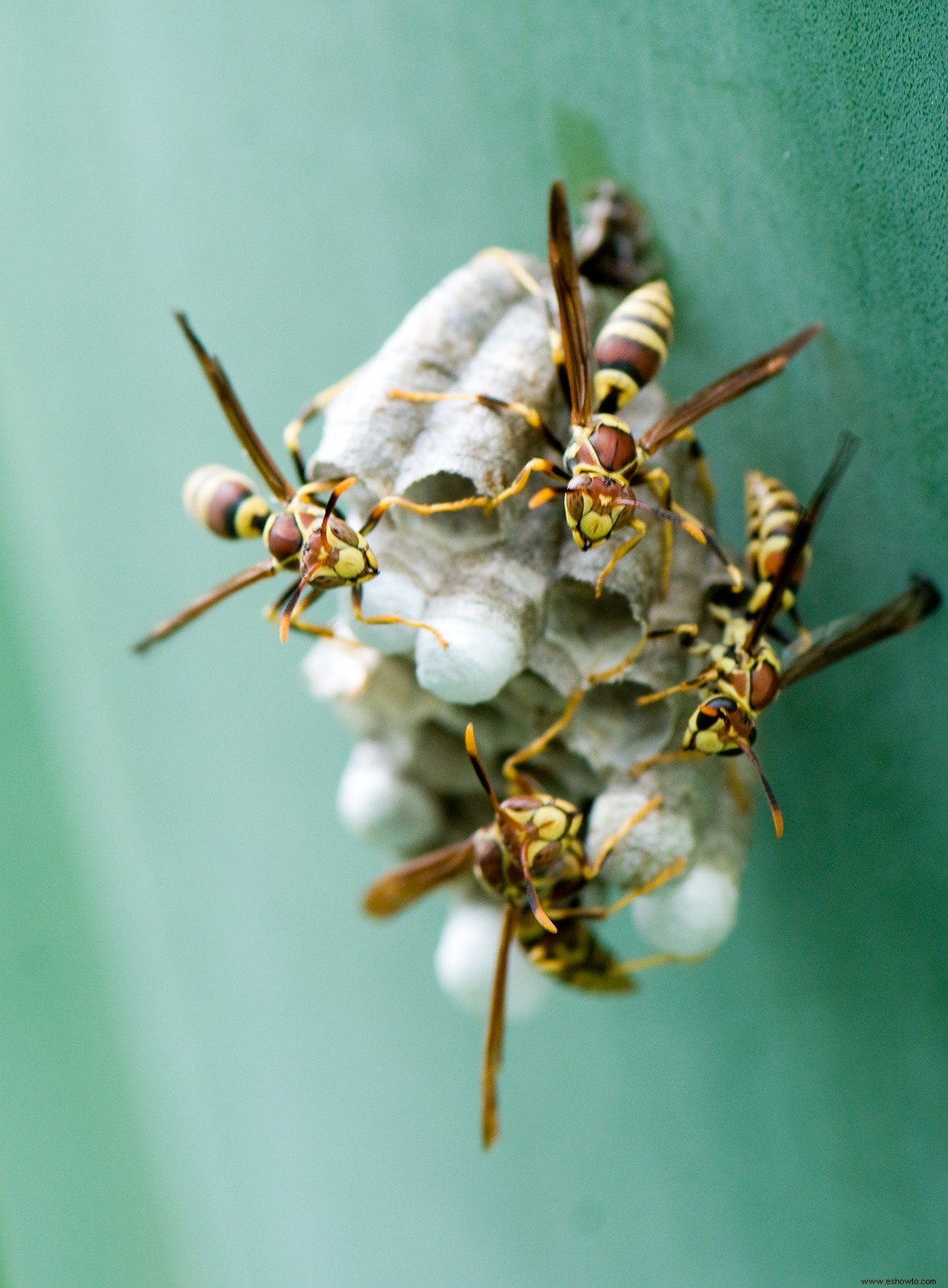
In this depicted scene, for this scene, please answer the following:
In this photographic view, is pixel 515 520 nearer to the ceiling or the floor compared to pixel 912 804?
nearer to the ceiling

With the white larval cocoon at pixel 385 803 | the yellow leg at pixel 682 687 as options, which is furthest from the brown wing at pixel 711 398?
the white larval cocoon at pixel 385 803

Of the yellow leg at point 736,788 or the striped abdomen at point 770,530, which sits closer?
the striped abdomen at point 770,530

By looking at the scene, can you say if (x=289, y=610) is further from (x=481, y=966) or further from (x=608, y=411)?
(x=481, y=966)

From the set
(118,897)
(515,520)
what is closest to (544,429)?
(515,520)

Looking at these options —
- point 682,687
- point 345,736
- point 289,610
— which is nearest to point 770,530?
point 682,687

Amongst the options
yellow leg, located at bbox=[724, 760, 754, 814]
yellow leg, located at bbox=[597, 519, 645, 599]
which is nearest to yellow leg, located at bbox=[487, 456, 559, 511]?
yellow leg, located at bbox=[597, 519, 645, 599]

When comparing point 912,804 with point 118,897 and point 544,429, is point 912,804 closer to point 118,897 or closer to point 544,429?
point 544,429

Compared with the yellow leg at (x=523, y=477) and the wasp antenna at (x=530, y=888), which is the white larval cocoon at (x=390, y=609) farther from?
the wasp antenna at (x=530, y=888)
